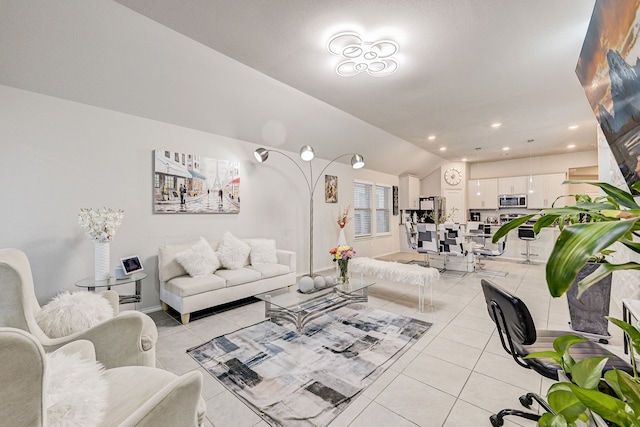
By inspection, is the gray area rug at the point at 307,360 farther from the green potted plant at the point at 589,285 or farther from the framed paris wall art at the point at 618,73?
the framed paris wall art at the point at 618,73

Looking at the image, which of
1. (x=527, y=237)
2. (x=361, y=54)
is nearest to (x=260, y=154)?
(x=361, y=54)

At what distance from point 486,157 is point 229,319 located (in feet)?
27.0

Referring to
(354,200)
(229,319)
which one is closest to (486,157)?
(354,200)

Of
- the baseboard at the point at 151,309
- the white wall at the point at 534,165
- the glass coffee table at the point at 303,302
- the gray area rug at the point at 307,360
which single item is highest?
the white wall at the point at 534,165

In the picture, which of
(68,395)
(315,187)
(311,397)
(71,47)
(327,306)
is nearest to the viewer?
(68,395)

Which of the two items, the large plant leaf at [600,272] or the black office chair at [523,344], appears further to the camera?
the black office chair at [523,344]

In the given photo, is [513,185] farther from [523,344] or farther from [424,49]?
[523,344]

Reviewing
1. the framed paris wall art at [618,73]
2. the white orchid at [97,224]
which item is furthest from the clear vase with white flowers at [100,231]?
the framed paris wall art at [618,73]

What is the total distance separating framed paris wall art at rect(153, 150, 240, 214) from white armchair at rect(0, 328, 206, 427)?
2470 mm

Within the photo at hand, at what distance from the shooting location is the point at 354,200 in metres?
6.71

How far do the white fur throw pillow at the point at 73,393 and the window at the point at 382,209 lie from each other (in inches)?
278

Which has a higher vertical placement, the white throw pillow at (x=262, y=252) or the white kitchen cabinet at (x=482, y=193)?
the white kitchen cabinet at (x=482, y=193)

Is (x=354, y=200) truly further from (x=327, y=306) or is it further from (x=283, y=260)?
(x=327, y=306)

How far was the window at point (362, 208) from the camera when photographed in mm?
6809
